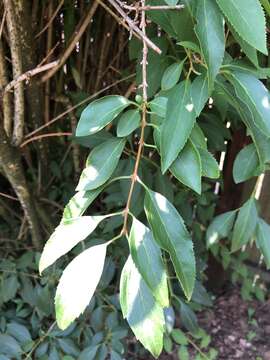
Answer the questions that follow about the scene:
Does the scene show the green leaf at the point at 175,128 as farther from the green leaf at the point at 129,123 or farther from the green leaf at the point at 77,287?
the green leaf at the point at 77,287

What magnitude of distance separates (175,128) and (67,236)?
225 millimetres

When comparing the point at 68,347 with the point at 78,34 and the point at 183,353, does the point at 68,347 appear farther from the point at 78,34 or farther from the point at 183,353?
the point at 78,34

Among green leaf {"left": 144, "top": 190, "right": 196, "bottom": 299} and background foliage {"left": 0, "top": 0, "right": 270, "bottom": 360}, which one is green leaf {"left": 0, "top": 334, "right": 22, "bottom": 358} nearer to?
background foliage {"left": 0, "top": 0, "right": 270, "bottom": 360}

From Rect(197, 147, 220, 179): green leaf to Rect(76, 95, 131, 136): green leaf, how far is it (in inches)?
5.4

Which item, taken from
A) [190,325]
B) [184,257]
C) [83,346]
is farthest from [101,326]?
[184,257]

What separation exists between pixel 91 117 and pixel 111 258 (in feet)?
2.27

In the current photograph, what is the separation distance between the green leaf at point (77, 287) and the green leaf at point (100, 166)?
0.10 m

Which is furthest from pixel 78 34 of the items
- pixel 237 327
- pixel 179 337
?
pixel 237 327

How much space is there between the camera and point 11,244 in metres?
1.35

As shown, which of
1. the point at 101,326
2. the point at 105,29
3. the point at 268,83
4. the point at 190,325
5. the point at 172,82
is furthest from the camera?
the point at 190,325

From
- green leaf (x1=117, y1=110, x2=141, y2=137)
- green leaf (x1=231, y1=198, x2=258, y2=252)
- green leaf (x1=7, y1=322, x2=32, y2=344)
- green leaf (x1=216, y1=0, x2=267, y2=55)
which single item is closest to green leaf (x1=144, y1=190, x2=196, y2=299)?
green leaf (x1=117, y1=110, x2=141, y2=137)

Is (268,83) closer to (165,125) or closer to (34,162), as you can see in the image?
(165,125)

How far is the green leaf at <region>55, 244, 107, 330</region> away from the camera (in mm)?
618

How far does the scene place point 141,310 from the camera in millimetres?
628
